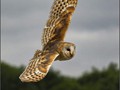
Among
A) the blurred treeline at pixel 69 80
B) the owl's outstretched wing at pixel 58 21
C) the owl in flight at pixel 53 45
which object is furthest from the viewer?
the blurred treeline at pixel 69 80

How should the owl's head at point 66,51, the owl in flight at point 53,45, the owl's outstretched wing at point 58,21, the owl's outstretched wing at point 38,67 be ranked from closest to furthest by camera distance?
the owl's outstretched wing at point 38,67 < the owl in flight at point 53,45 < the owl's head at point 66,51 < the owl's outstretched wing at point 58,21

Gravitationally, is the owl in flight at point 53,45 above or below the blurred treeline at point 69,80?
above

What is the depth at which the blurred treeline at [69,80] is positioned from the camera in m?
44.3

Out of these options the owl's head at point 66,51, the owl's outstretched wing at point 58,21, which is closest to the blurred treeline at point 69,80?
the owl's outstretched wing at point 58,21

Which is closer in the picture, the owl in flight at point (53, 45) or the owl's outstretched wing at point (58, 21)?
the owl in flight at point (53, 45)

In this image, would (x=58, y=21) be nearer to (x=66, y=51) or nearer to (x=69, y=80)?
(x=66, y=51)

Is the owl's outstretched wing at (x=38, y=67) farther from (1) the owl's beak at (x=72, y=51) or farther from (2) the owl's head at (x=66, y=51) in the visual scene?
(1) the owl's beak at (x=72, y=51)

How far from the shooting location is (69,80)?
47.9m

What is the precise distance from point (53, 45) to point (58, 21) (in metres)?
0.77

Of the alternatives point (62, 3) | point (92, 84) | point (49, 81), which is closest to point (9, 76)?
point (49, 81)

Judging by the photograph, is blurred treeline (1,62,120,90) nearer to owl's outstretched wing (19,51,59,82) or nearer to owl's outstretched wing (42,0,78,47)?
owl's outstretched wing (42,0,78,47)

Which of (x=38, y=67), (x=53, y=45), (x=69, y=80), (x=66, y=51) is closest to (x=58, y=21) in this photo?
(x=53, y=45)

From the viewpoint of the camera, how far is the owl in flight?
10.4 meters

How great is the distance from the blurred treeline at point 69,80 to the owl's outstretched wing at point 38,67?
31.4 m
